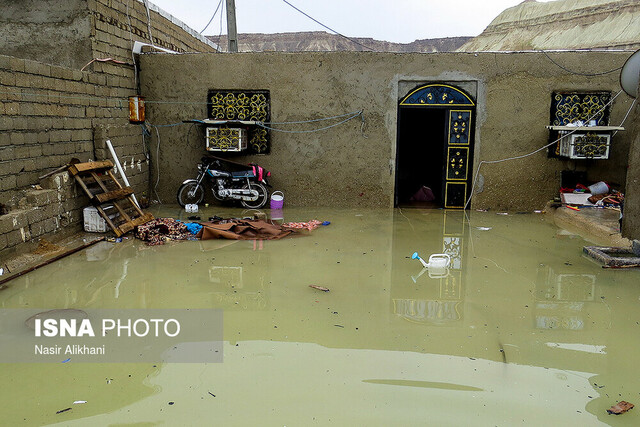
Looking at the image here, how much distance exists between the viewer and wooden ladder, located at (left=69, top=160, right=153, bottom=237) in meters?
6.21

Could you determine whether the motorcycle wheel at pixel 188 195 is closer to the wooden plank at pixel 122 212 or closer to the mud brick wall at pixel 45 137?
the mud brick wall at pixel 45 137

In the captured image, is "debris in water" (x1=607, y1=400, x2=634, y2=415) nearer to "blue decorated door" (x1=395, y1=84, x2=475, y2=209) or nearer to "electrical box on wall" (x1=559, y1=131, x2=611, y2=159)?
"electrical box on wall" (x1=559, y1=131, x2=611, y2=159)

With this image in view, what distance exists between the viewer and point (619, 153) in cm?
829

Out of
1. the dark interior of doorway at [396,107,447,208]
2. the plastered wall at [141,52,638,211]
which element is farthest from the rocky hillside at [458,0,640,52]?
the plastered wall at [141,52,638,211]

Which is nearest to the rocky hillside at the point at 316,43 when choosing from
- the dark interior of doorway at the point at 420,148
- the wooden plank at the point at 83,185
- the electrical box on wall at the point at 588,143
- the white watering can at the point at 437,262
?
the dark interior of doorway at the point at 420,148

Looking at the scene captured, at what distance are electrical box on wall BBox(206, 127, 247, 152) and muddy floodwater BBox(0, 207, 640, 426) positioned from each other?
2.69 metres

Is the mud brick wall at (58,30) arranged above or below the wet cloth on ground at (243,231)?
above

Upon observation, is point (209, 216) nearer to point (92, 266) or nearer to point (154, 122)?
point (154, 122)

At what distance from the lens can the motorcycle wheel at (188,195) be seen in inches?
335

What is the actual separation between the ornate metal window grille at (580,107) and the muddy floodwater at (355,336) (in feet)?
10.1

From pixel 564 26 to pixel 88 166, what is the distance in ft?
110

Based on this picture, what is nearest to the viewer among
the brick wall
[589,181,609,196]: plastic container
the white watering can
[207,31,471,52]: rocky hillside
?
the white watering can

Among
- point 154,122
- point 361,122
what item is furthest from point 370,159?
point 154,122

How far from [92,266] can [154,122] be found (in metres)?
4.27
